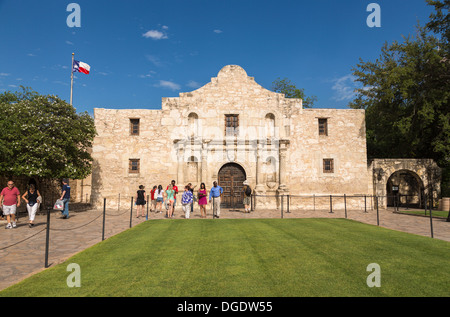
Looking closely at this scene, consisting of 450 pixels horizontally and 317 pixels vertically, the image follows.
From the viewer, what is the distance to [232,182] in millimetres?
19141

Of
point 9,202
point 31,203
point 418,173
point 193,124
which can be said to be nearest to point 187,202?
point 31,203

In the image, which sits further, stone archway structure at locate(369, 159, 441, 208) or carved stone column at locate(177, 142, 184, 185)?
stone archway structure at locate(369, 159, 441, 208)

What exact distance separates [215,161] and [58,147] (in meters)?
9.24

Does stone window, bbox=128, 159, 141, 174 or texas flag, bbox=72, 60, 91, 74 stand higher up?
texas flag, bbox=72, 60, 91, 74

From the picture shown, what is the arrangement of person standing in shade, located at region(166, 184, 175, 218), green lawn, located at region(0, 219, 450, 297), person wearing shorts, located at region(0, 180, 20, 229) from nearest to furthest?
1. green lawn, located at region(0, 219, 450, 297)
2. person wearing shorts, located at region(0, 180, 20, 229)
3. person standing in shade, located at region(166, 184, 175, 218)

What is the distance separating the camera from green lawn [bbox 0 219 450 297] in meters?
4.14

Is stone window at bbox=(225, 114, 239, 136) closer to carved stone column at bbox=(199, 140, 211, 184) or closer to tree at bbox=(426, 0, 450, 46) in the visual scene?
carved stone column at bbox=(199, 140, 211, 184)

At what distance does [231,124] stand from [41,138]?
36.8 feet

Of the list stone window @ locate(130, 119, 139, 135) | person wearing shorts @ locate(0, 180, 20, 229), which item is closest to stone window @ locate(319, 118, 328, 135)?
stone window @ locate(130, 119, 139, 135)

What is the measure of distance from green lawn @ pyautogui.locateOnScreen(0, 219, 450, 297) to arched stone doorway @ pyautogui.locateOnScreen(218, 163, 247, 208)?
34.0 feet

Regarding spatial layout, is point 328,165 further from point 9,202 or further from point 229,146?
point 9,202

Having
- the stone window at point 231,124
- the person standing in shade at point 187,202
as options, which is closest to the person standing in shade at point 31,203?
the person standing in shade at point 187,202

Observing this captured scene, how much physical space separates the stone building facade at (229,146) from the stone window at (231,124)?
0.23 ft
